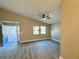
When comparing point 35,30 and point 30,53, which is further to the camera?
point 35,30

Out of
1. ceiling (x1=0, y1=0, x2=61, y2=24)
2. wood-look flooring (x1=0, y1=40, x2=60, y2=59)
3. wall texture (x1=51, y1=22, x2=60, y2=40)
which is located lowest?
wood-look flooring (x1=0, y1=40, x2=60, y2=59)

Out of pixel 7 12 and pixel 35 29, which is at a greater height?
pixel 7 12

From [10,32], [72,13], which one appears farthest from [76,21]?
[10,32]

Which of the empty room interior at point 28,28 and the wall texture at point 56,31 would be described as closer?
the empty room interior at point 28,28

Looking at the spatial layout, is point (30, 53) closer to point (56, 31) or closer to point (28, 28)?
point (28, 28)

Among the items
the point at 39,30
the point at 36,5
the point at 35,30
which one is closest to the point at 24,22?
the point at 35,30

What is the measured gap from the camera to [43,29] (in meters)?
9.60

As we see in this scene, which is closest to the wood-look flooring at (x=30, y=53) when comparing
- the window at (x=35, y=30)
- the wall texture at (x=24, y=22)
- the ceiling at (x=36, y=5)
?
the wall texture at (x=24, y=22)

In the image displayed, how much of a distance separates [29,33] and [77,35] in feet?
21.8

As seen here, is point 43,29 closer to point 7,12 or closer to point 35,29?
point 35,29

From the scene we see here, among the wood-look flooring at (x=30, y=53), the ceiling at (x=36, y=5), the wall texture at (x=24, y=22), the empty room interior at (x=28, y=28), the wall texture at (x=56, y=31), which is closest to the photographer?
the ceiling at (x=36, y=5)

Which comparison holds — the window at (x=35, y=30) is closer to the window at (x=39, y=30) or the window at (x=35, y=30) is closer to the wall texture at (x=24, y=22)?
the window at (x=39, y=30)

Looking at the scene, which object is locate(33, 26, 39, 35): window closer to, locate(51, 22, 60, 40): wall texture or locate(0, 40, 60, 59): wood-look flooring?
locate(51, 22, 60, 40): wall texture

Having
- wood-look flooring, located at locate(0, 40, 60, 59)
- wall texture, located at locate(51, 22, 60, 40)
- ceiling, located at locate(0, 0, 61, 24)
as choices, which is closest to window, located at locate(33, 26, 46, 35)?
wall texture, located at locate(51, 22, 60, 40)
